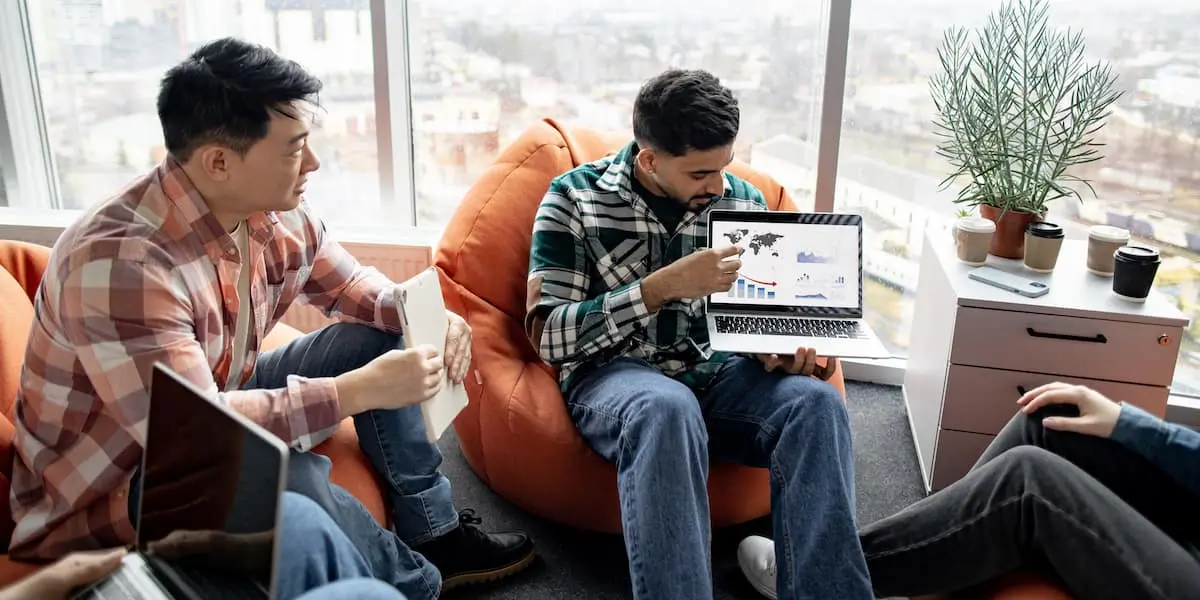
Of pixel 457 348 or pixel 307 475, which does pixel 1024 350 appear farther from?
pixel 307 475

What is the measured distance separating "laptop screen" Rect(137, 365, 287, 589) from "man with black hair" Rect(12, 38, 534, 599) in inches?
11.3

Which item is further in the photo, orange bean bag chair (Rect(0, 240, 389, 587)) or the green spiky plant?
the green spiky plant

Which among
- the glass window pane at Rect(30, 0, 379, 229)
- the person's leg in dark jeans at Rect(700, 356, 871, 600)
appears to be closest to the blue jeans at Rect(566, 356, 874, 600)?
the person's leg in dark jeans at Rect(700, 356, 871, 600)

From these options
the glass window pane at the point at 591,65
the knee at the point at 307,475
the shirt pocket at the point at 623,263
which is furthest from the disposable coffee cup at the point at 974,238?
the knee at the point at 307,475

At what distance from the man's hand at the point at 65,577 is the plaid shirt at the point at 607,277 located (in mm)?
872

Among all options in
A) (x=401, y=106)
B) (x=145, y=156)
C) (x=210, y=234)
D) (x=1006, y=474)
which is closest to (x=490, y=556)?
(x=210, y=234)

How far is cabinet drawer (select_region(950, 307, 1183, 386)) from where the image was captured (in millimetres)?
1989

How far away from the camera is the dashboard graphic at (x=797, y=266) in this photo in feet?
6.29

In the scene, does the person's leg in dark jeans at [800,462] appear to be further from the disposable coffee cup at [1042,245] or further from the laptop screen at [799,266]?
the disposable coffee cup at [1042,245]

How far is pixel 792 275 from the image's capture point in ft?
6.32

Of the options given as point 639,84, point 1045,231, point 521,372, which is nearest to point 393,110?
point 639,84

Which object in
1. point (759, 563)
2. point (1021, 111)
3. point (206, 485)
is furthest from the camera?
point (1021, 111)

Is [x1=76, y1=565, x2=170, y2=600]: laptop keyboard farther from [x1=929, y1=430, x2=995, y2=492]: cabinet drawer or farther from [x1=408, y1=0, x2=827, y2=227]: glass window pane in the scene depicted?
[x1=408, y1=0, x2=827, y2=227]: glass window pane

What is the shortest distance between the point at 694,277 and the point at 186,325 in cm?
85
